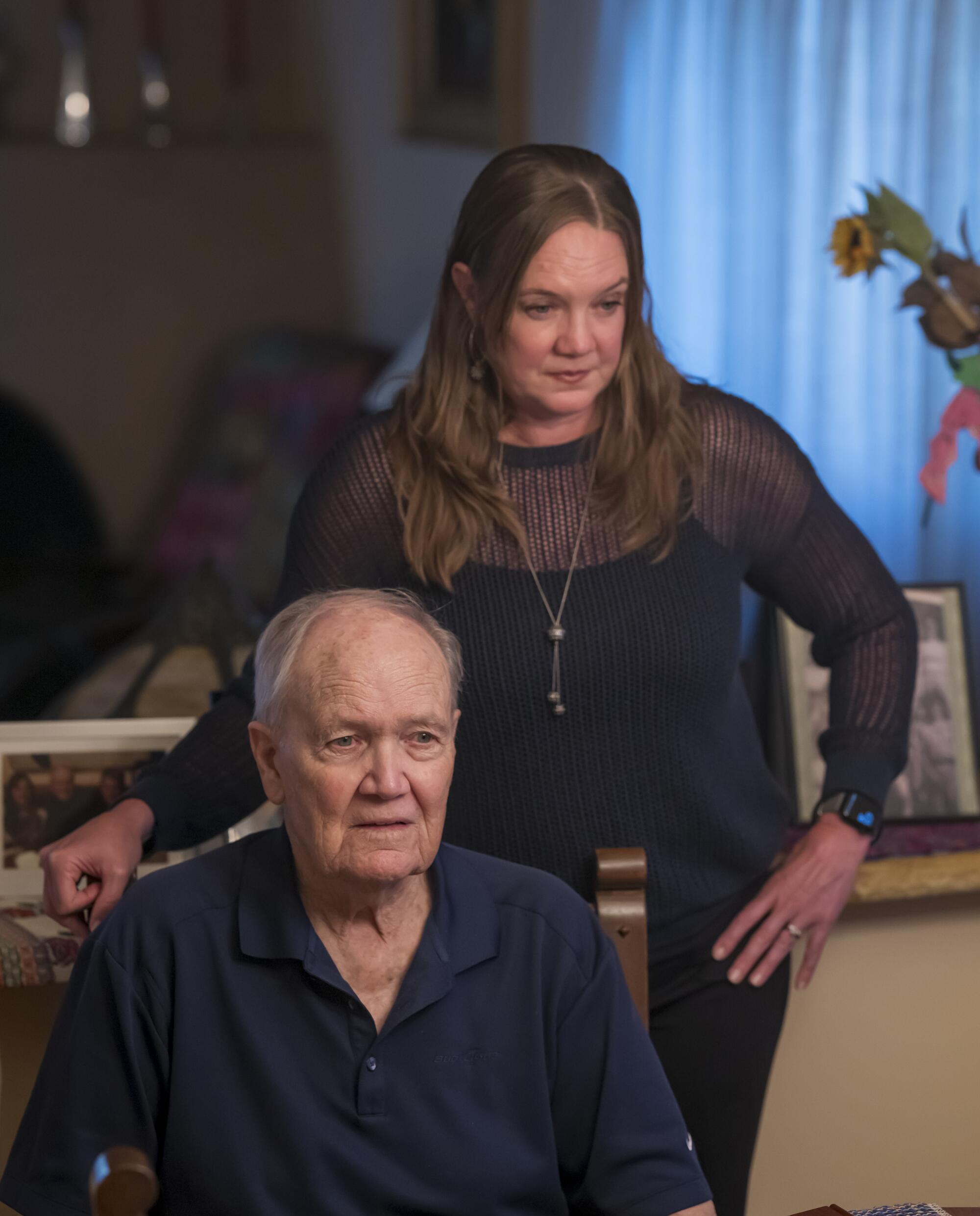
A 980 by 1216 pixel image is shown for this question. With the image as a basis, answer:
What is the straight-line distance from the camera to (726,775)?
154 centimetres

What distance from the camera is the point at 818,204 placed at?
263 centimetres

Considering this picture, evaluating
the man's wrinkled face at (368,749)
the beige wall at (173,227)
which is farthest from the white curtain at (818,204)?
the beige wall at (173,227)

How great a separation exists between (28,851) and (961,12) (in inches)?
80.1

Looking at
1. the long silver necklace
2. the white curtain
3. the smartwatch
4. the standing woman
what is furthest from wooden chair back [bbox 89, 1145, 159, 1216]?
the white curtain

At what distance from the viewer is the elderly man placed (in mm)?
1173

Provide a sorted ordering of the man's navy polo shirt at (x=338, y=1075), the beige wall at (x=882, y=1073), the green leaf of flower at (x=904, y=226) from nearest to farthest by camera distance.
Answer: the man's navy polo shirt at (x=338, y=1075) < the green leaf of flower at (x=904, y=226) < the beige wall at (x=882, y=1073)

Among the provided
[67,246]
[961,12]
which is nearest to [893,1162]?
[961,12]

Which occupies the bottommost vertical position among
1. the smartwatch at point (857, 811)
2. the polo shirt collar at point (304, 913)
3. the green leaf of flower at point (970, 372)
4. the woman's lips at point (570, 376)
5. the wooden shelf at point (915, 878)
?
the wooden shelf at point (915, 878)

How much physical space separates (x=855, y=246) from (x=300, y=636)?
1088 mm

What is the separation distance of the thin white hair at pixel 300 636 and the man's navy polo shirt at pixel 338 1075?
0.51ft

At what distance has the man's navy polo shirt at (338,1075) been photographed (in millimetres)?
1170

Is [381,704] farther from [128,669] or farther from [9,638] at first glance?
[9,638]

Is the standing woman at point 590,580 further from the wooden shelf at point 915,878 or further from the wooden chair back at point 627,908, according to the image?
the wooden shelf at point 915,878

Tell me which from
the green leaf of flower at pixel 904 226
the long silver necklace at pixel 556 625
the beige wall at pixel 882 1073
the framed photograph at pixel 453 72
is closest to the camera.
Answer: the long silver necklace at pixel 556 625
